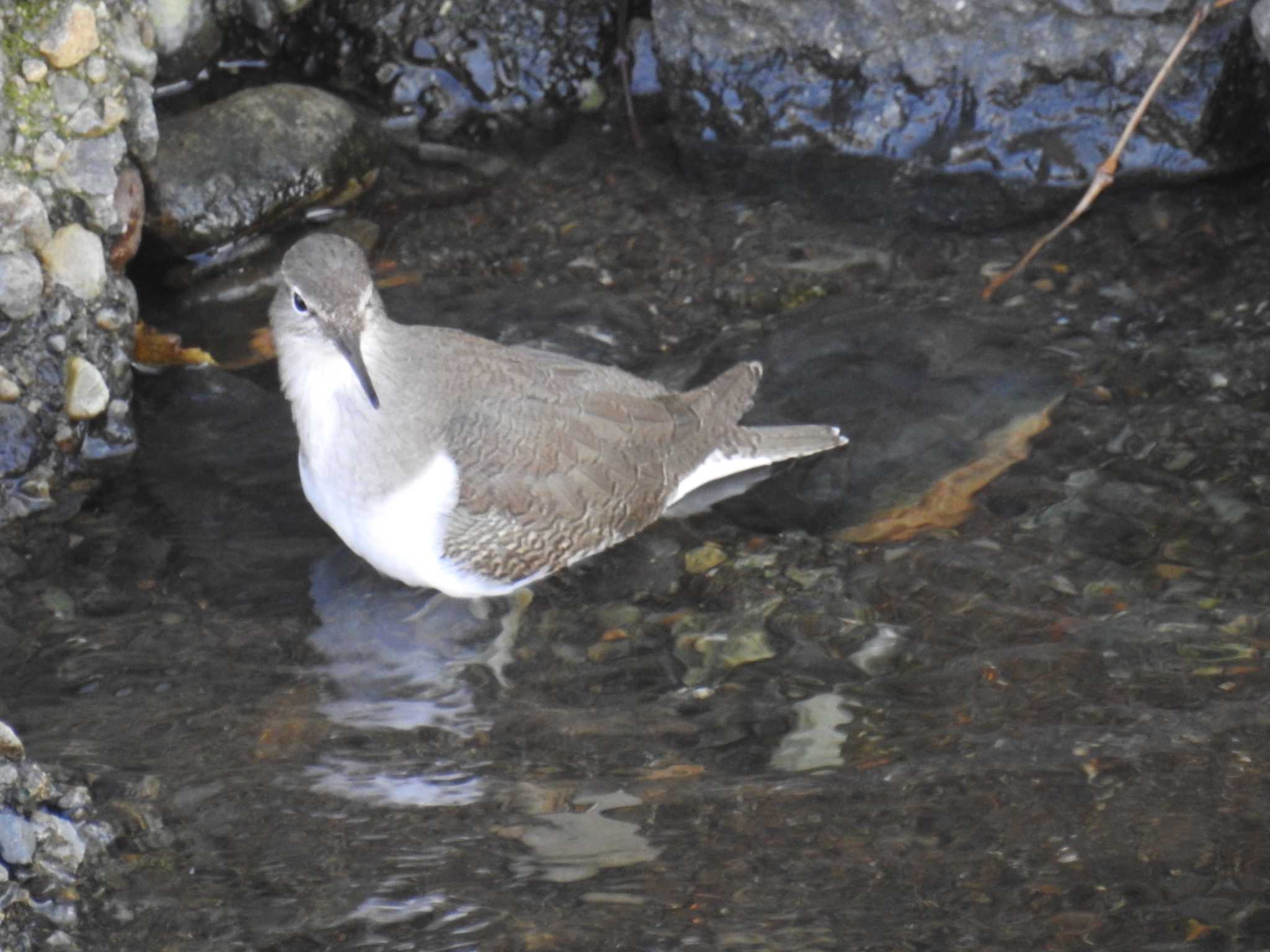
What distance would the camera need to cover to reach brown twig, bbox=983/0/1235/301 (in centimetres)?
649

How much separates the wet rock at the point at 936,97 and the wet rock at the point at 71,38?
2.89 meters

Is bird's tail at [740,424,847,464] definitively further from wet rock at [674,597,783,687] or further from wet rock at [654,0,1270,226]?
wet rock at [654,0,1270,226]

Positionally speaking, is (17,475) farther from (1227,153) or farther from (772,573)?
(1227,153)

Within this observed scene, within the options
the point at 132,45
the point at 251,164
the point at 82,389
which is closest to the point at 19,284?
the point at 82,389

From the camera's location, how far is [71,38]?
5391 mm

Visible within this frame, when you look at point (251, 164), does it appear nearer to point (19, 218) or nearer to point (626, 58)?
point (19, 218)

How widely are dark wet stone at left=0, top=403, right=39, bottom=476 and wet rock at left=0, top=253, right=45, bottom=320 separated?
1.14ft

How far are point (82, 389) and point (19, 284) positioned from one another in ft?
1.50

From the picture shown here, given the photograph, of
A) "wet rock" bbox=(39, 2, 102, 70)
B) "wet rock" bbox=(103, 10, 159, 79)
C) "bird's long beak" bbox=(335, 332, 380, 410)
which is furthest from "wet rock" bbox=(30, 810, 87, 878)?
"wet rock" bbox=(103, 10, 159, 79)

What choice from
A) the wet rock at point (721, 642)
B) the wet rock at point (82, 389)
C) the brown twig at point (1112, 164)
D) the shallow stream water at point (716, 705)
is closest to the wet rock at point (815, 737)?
the shallow stream water at point (716, 705)

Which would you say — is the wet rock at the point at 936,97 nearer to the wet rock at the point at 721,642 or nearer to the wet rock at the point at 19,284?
the wet rock at the point at 721,642

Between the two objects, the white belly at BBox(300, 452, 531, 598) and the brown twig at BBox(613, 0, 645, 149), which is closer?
the white belly at BBox(300, 452, 531, 598)

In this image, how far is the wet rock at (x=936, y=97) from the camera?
22.6 feet

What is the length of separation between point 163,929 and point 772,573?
7.85ft
